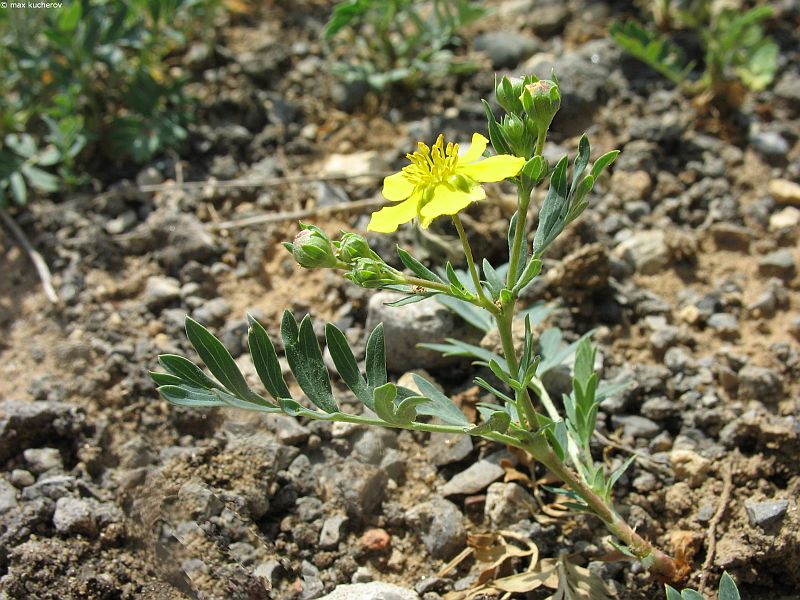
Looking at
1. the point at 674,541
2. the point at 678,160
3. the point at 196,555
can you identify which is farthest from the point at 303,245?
the point at 678,160

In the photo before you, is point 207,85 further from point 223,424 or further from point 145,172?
point 223,424

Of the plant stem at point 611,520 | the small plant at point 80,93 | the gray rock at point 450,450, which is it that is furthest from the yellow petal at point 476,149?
the small plant at point 80,93

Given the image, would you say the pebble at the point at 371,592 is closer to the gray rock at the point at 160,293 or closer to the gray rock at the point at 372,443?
the gray rock at the point at 372,443

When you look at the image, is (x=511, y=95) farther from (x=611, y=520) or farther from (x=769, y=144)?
(x=769, y=144)

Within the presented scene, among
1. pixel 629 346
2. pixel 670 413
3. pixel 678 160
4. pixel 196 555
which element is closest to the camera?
pixel 196 555

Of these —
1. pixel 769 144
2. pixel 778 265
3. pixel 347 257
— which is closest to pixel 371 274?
pixel 347 257

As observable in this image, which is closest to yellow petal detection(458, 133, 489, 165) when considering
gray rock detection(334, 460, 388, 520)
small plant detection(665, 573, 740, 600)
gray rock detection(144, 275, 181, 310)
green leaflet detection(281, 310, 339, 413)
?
green leaflet detection(281, 310, 339, 413)
